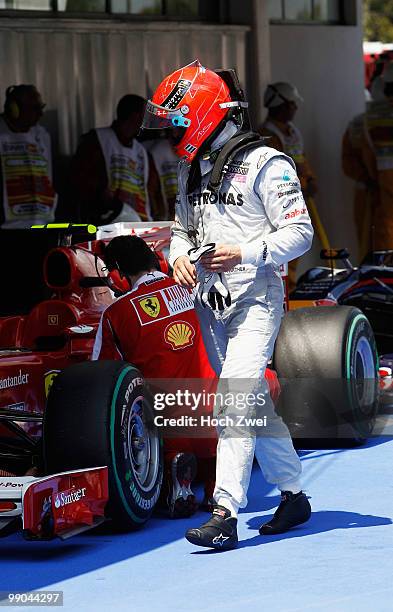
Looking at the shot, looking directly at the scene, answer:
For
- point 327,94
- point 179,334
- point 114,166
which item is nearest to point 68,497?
point 179,334

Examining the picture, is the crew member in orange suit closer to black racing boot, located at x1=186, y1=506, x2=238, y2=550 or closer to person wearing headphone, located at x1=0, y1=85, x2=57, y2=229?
person wearing headphone, located at x1=0, y1=85, x2=57, y2=229

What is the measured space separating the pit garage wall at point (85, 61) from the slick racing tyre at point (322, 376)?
442cm

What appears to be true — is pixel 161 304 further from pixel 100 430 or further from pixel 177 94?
pixel 177 94

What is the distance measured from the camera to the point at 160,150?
40.2 ft

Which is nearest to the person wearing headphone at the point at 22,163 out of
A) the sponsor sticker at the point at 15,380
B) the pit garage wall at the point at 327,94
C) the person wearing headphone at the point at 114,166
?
the person wearing headphone at the point at 114,166

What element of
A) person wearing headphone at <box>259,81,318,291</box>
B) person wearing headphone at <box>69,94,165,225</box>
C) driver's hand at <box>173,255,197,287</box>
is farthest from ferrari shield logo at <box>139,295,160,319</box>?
person wearing headphone at <box>259,81,318,291</box>

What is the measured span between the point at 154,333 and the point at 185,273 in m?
0.88

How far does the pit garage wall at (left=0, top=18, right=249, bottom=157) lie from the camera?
11.4 meters

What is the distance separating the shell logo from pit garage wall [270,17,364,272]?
818 centimetres

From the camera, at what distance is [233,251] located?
217 inches

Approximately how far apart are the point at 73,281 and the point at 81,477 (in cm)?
170

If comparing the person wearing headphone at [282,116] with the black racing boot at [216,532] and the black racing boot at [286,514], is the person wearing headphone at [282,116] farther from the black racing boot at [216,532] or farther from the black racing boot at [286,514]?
the black racing boot at [216,532]

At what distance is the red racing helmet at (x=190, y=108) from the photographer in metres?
5.83

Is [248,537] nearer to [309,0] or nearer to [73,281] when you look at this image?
[73,281]
